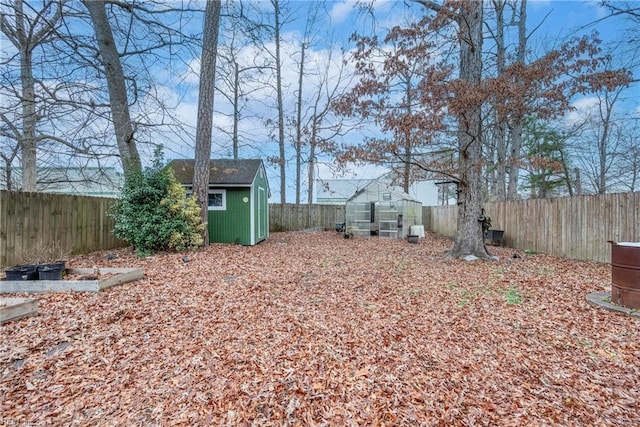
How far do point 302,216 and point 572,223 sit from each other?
12390mm

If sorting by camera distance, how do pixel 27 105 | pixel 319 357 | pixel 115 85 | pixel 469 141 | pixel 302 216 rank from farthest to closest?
pixel 302 216 → pixel 115 85 → pixel 469 141 → pixel 27 105 → pixel 319 357

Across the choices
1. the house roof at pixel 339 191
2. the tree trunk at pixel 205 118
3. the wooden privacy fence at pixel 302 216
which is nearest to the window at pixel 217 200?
the tree trunk at pixel 205 118

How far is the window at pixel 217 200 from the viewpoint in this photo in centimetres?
1053

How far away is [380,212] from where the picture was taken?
544 inches

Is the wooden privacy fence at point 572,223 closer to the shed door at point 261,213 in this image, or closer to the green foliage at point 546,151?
the green foliage at point 546,151

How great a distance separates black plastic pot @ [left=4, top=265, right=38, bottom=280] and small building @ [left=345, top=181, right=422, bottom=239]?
430 inches

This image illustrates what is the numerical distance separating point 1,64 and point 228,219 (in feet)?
21.0

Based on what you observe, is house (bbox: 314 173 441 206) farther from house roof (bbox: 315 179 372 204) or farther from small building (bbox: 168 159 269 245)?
small building (bbox: 168 159 269 245)

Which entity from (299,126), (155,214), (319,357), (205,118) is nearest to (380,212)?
(299,126)

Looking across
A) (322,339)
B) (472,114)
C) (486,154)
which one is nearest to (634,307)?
(322,339)

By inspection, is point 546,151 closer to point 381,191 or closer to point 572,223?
point 381,191

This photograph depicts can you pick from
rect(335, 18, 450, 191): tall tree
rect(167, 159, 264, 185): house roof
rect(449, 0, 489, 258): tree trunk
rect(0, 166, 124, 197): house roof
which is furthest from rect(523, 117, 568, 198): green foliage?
rect(0, 166, 124, 197): house roof

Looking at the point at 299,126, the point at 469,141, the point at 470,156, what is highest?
the point at 299,126

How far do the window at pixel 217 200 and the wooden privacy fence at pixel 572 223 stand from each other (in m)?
10.0
